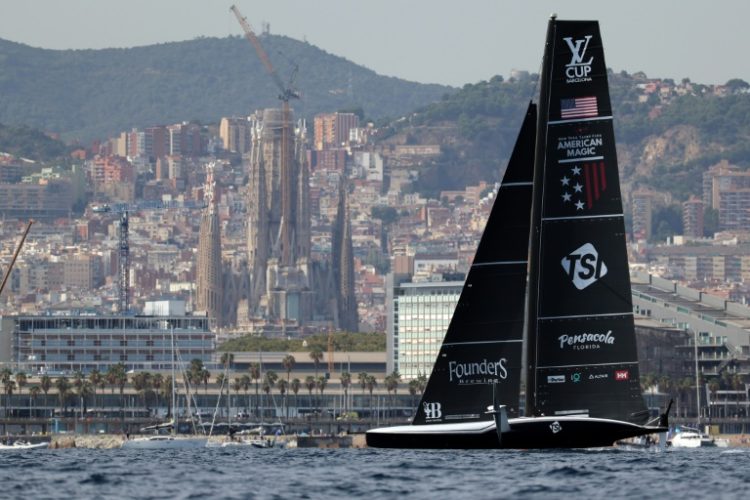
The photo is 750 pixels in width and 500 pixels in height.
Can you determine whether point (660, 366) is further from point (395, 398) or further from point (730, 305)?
point (730, 305)

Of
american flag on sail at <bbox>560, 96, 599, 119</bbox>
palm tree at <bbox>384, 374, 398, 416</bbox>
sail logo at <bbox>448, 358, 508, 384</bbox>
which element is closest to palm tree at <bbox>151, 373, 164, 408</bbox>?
palm tree at <bbox>384, 374, 398, 416</bbox>

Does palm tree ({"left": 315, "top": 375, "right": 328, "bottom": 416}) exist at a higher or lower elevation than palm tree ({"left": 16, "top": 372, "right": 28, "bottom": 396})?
lower

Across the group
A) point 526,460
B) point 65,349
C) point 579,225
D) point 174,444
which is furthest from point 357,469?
point 65,349

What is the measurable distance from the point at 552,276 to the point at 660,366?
112 metres

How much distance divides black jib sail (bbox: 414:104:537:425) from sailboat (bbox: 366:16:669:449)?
0.04m

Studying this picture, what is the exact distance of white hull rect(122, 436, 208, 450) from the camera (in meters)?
97.7

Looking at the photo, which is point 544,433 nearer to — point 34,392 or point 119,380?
point 119,380

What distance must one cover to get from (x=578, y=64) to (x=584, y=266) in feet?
14.2

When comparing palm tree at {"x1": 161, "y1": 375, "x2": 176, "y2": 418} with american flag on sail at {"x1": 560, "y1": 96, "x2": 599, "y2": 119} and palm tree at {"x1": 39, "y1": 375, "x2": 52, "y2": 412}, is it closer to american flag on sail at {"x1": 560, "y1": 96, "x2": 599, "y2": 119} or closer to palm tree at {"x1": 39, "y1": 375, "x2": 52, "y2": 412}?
palm tree at {"x1": 39, "y1": 375, "x2": 52, "y2": 412}

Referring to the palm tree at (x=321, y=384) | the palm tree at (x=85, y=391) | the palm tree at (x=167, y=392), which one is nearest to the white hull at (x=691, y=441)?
the palm tree at (x=167, y=392)

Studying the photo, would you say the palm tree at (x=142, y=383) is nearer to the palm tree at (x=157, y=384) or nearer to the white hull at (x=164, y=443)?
the palm tree at (x=157, y=384)

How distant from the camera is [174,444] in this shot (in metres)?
99.0

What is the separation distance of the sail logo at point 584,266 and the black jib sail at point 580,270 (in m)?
0.02

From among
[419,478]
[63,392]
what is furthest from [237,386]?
[419,478]
